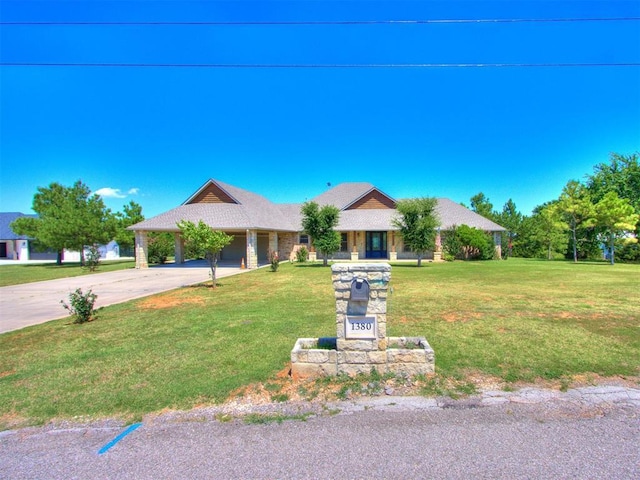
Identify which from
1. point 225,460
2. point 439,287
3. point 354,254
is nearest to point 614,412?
point 225,460

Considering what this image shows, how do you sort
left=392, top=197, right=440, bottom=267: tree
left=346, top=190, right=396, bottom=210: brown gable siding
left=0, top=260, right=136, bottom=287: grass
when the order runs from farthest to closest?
left=346, top=190, right=396, bottom=210: brown gable siding → left=392, top=197, right=440, bottom=267: tree → left=0, top=260, right=136, bottom=287: grass

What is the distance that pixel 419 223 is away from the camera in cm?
2097

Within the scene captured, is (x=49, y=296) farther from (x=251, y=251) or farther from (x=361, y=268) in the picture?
(x=361, y=268)

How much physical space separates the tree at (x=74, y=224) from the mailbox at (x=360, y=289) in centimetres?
2997

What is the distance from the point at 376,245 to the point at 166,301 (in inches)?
829

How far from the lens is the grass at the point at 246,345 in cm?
421

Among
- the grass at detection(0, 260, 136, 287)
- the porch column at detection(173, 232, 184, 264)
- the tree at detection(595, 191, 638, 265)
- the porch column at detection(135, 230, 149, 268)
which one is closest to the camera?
the grass at detection(0, 260, 136, 287)

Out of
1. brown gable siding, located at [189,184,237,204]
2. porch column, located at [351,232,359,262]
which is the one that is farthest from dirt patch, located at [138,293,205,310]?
porch column, located at [351,232,359,262]

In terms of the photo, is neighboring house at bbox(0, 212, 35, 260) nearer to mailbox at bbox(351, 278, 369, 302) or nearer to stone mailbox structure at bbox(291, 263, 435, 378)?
stone mailbox structure at bbox(291, 263, 435, 378)

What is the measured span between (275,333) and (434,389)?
349 centimetres

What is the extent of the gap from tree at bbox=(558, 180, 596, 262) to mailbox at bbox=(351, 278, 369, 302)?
25.2 metres

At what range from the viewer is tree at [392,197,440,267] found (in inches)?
822

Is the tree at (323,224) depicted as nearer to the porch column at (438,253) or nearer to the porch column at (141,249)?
the porch column at (438,253)

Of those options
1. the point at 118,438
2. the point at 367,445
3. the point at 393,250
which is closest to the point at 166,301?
the point at 118,438
